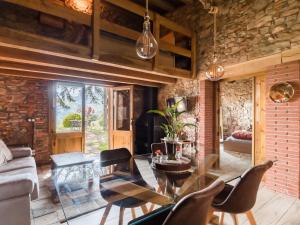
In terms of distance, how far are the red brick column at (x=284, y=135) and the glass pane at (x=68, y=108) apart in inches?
187

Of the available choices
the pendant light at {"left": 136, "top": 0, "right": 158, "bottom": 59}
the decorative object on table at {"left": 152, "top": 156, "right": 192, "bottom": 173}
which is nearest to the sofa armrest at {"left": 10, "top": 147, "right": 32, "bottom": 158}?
the decorative object on table at {"left": 152, "top": 156, "right": 192, "bottom": 173}

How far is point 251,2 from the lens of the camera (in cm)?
361

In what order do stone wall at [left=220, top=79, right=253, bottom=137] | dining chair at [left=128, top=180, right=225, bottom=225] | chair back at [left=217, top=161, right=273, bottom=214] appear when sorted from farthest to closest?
stone wall at [left=220, top=79, right=253, bottom=137], chair back at [left=217, top=161, right=273, bottom=214], dining chair at [left=128, top=180, right=225, bottom=225]

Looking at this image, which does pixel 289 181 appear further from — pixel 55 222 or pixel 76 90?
pixel 76 90

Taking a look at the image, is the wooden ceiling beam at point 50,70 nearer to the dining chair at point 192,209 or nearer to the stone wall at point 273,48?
the stone wall at point 273,48

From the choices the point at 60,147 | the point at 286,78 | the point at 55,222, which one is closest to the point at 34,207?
the point at 55,222

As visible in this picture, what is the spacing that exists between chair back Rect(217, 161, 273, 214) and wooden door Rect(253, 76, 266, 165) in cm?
250

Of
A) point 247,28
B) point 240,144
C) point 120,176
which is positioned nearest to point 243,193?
point 120,176

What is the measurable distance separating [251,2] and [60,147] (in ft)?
18.5

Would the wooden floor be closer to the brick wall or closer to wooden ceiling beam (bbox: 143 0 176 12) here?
the brick wall

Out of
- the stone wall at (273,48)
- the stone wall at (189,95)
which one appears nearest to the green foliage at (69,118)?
the stone wall at (189,95)

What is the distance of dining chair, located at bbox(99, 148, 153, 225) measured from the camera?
1.79 m

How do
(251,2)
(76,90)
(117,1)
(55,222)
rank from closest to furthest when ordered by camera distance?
(55,222), (117,1), (251,2), (76,90)

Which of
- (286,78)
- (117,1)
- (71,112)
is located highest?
(117,1)
